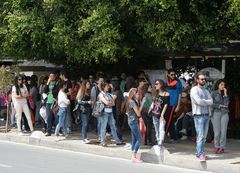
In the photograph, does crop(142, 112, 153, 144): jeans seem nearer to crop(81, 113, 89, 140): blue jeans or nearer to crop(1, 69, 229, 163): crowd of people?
crop(1, 69, 229, 163): crowd of people

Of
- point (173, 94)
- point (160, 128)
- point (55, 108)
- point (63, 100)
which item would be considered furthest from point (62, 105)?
point (160, 128)

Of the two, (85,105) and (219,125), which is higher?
(85,105)

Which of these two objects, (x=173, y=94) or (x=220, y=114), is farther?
(x=173, y=94)

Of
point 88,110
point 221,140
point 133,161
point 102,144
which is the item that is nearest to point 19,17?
point 88,110

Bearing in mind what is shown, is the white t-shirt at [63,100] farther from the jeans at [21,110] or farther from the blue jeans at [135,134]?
the blue jeans at [135,134]


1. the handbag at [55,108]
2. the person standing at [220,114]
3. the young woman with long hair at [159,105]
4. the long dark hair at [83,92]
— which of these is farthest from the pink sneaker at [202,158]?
the handbag at [55,108]

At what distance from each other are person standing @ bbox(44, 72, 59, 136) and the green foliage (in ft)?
3.82

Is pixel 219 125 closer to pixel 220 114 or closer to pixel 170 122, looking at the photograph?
pixel 220 114

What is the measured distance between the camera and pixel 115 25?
12.5 m

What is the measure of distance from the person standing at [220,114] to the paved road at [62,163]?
62.2 inches

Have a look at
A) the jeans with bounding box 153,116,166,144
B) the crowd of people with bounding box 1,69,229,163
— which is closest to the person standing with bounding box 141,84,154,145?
the crowd of people with bounding box 1,69,229,163

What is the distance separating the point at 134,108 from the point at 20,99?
5.45m

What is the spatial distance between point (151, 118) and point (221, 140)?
7.46ft

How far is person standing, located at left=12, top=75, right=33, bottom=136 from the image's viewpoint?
15.7 m
